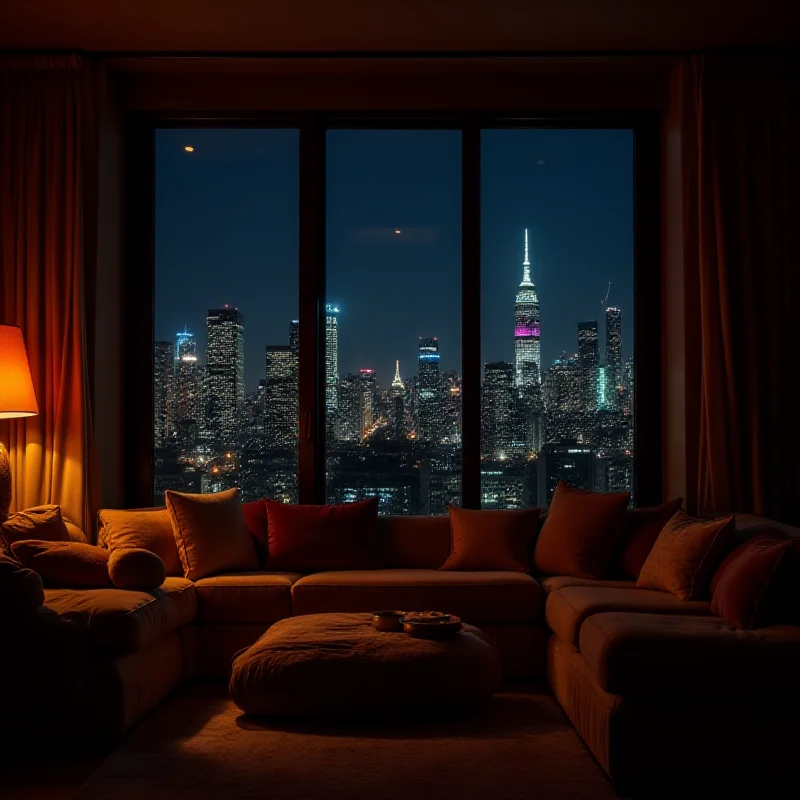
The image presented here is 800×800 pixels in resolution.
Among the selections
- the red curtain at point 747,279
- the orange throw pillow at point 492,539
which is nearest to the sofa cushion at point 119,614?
the orange throw pillow at point 492,539

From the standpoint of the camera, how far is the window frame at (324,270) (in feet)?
17.9

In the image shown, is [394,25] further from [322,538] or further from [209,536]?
[209,536]

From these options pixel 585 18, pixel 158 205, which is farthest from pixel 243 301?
pixel 585 18

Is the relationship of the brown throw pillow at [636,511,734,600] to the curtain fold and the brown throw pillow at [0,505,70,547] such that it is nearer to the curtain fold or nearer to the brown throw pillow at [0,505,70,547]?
the brown throw pillow at [0,505,70,547]

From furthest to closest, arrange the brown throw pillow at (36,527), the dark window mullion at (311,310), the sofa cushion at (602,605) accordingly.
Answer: the dark window mullion at (311,310) < the brown throw pillow at (36,527) < the sofa cushion at (602,605)

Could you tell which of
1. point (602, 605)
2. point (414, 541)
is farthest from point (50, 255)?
point (602, 605)

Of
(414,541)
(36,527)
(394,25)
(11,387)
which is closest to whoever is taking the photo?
(36,527)

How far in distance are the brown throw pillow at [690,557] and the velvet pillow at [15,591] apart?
2570 millimetres

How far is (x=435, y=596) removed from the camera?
426 cm

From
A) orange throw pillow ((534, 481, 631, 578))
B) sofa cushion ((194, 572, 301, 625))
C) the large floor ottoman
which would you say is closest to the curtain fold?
sofa cushion ((194, 572, 301, 625))

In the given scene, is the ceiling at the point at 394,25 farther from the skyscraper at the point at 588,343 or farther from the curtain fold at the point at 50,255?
the skyscraper at the point at 588,343

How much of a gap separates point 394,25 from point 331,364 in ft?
6.53

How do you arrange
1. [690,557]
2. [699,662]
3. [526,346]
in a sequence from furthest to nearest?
[526,346], [690,557], [699,662]

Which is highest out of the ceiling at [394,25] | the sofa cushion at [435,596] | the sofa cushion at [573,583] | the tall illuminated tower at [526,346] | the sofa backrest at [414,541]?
the ceiling at [394,25]
